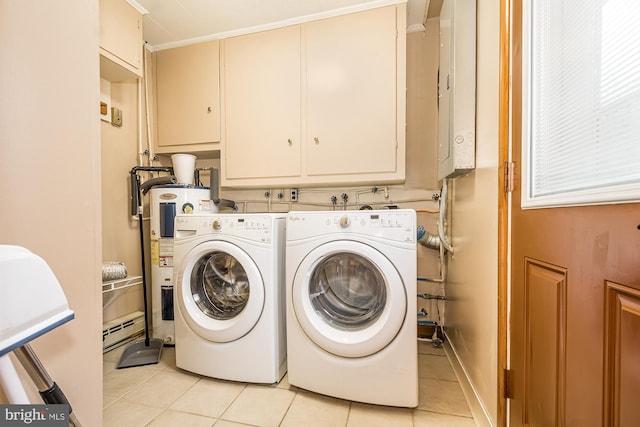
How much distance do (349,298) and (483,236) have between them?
69 centimetres

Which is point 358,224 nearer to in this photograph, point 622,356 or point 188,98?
point 622,356

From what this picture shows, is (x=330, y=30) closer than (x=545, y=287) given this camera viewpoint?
No

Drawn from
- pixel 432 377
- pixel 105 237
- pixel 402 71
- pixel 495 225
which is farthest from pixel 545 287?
pixel 105 237

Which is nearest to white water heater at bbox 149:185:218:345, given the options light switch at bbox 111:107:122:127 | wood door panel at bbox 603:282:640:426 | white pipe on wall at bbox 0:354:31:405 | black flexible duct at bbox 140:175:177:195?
black flexible duct at bbox 140:175:177:195

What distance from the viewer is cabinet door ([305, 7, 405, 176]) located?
1670mm

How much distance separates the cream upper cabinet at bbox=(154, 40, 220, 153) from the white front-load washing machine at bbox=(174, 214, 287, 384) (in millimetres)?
892

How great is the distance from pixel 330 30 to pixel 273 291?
174 centimetres

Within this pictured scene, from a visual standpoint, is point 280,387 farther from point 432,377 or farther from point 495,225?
point 495,225

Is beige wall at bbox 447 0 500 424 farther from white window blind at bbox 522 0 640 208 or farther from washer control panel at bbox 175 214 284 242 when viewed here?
washer control panel at bbox 175 214 284 242

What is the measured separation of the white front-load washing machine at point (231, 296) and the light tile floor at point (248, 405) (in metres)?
0.07

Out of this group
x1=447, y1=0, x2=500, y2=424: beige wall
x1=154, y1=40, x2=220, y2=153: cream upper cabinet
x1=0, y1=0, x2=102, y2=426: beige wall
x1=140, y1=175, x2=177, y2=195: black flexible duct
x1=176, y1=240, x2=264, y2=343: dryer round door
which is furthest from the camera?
x1=154, y1=40, x2=220, y2=153: cream upper cabinet

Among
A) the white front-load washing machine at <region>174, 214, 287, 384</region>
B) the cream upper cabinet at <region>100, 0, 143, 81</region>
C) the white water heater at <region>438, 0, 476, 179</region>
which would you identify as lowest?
the white front-load washing machine at <region>174, 214, 287, 384</region>

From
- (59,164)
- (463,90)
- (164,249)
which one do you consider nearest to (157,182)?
(164,249)

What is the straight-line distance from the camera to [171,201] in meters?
1.80
